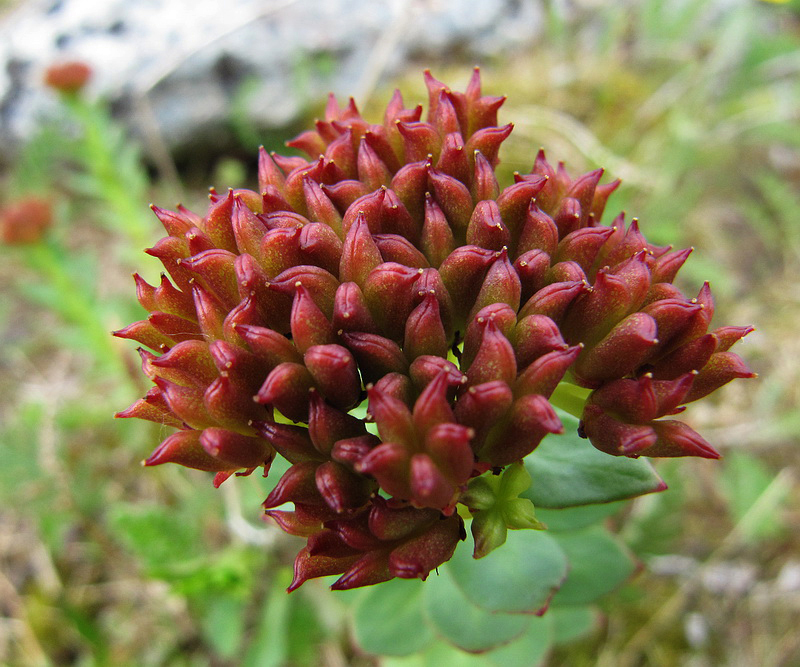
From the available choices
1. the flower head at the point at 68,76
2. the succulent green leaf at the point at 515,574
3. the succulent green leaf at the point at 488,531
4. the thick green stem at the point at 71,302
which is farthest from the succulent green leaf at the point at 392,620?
the flower head at the point at 68,76

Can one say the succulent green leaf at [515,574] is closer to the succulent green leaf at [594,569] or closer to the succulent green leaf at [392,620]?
the succulent green leaf at [594,569]

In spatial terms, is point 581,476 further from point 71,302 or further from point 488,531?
point 71,302

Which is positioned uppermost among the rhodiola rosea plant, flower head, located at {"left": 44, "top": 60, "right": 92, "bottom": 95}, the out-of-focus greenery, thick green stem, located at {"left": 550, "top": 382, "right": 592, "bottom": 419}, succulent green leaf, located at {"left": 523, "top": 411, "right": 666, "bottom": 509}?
flower head, located at {"left": 44, "top": 60, "right": 92, "bottom": 95}

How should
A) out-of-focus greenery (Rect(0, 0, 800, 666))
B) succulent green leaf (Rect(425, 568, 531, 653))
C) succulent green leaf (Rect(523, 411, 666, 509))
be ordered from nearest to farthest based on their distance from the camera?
succulent green leaf (Rect(523, 411, 666, 509)), succulent green leaf (Rect(425, 568, 531, 653)), out-of-focus greenery (Rect(0, 0, 800, 666))

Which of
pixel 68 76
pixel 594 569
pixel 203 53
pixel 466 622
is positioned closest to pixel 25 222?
pixel 68 76

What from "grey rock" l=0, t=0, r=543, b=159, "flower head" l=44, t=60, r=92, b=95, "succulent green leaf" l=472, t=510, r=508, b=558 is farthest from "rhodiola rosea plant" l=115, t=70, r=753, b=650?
"grey rock" l=0, t=0, r=543, b=159

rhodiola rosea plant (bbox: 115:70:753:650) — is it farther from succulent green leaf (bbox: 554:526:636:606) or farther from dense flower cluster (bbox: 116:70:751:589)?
succulent green leaf (bbox: 554:526:636:606)
